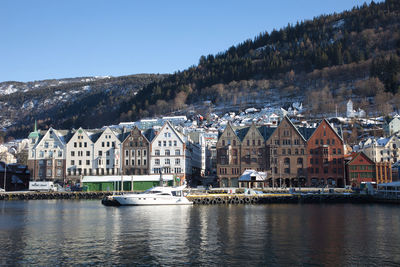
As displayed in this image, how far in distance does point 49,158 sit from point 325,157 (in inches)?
3016

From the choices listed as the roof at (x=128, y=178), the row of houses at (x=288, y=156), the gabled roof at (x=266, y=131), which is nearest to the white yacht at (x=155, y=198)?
the roof at (x=128, y=178)

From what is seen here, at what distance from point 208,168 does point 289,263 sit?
4975 inches

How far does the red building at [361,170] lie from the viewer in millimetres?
102625

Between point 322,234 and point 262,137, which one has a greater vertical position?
point 262,137

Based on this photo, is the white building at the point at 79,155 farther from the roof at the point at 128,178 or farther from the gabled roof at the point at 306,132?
the gabled roof at the point at 306,132

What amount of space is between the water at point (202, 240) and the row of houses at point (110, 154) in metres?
55.8

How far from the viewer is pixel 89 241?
37781mm

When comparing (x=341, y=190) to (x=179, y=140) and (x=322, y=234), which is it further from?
(x=322, y=234)

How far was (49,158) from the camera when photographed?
117812mm

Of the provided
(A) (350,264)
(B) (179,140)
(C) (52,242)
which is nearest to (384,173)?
(B) (179,140)

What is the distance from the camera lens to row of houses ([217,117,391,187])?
10519 cm

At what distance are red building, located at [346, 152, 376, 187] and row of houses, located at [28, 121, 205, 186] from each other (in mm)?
43455

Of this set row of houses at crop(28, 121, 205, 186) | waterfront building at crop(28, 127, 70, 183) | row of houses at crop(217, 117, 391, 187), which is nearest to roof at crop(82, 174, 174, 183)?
row of houses at crop(28, 121, 205, 186)

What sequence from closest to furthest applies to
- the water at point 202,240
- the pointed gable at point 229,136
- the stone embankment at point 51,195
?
the water at point 202,240
the stone embankment at point 51,195
the pointed gable at point 229,136
